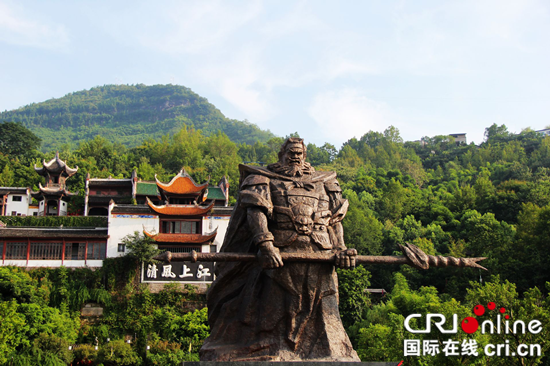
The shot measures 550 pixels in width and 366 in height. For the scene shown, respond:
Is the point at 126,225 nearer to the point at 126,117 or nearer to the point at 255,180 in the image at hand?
the point at 255,180

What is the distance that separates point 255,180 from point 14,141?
156 ft

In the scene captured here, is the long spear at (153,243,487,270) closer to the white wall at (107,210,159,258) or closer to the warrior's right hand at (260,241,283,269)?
the warrior's right hand at (260,241,283,269)

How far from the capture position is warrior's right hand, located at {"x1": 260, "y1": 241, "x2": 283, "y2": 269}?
193 inches

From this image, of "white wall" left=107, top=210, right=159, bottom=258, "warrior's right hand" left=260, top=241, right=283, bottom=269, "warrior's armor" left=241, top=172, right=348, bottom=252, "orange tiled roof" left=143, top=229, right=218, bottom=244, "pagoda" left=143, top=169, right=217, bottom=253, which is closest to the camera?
"warrior's right hand" left=260, top=241, right=283, bottom=269

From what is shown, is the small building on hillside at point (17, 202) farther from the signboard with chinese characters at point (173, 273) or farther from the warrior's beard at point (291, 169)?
the warrior's beard at point (291, 169)

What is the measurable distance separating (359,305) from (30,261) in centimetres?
1526

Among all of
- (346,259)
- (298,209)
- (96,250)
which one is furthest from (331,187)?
(96,250)

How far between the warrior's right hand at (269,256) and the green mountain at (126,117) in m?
96.1

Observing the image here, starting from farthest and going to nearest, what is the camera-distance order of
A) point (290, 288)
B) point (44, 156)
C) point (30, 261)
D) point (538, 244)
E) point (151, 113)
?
point (151, 113), point (44, 156), point (30, 261), point (538, 244), point (290, 288)

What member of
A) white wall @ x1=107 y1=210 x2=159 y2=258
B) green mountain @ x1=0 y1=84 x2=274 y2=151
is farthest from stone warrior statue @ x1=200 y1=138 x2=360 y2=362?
green mountain @ x1=0 y1=84 x2=274 y2=151

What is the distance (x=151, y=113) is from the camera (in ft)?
420

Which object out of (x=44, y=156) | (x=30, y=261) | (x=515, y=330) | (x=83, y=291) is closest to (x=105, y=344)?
(x=83, y=291)

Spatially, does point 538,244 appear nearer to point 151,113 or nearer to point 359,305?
point 359,305

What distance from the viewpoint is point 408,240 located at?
99.6 ft
